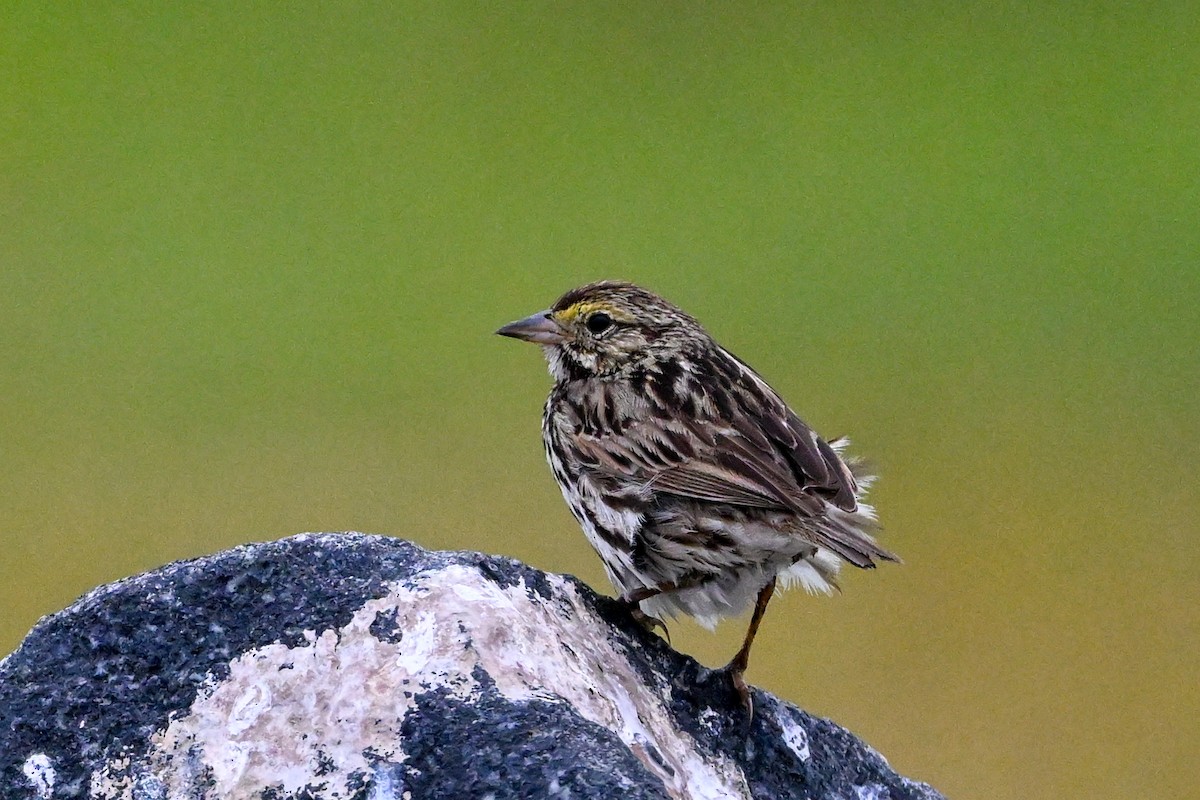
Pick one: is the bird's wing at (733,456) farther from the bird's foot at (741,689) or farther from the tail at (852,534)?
the bird's foot at (741,689)

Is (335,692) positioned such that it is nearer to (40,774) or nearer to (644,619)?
(40,774)

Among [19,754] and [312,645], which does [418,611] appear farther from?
[19,754]

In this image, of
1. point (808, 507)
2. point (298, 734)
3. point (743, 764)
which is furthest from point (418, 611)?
point (808, 507)

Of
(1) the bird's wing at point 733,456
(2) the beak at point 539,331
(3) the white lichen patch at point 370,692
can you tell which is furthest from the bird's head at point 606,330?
(3) the white lichen patch at point 370,692

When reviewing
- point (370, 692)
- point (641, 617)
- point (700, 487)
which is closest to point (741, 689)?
point (641, 617)

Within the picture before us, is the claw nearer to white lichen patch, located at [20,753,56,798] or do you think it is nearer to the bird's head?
the bird's head

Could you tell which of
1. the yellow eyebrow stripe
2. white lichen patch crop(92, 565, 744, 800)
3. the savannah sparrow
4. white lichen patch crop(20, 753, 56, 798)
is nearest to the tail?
the savannah sparrow
